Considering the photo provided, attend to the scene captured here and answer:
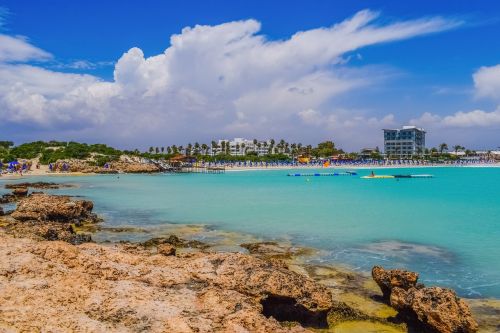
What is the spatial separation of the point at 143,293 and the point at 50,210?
1850 centimetres

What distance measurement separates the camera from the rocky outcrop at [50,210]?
22.1 meters

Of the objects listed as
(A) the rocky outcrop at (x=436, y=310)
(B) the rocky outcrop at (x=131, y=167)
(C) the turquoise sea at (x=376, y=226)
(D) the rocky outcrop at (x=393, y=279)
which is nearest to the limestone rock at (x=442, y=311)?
(A) the rocky outcrop at (x=436, y=310)

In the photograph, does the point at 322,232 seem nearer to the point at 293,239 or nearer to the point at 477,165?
the point at 293,239

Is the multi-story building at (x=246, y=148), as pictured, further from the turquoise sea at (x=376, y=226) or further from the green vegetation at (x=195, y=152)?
the turquoise sea at (x=376, y=226)

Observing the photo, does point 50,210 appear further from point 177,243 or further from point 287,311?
point 287,311

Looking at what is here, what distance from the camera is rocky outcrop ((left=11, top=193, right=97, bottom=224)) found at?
22062 millimetres

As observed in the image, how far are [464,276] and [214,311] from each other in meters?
10.9

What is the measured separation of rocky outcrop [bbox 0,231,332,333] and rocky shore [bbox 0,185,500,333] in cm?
2

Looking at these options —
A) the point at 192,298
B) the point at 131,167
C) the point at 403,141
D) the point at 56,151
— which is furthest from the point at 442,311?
the point at 403,141

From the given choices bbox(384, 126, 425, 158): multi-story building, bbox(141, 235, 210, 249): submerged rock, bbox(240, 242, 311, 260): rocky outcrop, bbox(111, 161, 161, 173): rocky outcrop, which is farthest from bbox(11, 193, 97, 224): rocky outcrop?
bbox(384, 126, 425, 158): multi-story building

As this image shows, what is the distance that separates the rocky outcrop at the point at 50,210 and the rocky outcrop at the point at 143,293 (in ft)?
48.2

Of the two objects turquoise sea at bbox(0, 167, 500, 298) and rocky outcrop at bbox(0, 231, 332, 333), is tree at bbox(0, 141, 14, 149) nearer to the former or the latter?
turquoise sea at bbox(0, 167, 500, 298)

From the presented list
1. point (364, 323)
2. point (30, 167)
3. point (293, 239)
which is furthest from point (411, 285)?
point (30, 167)

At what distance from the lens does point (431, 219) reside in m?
28.2
